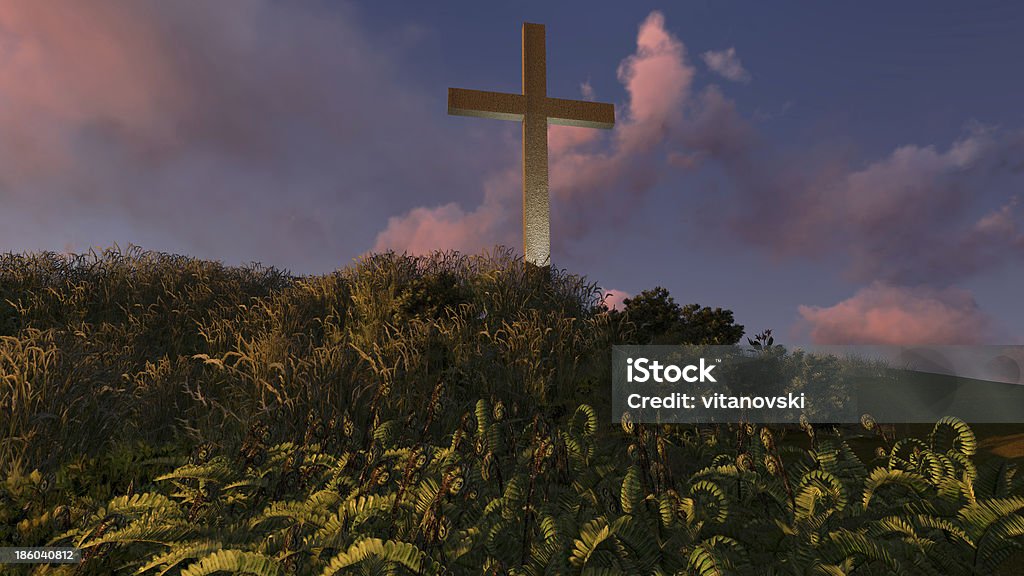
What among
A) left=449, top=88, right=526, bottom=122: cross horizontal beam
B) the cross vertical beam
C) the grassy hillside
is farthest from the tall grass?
left=449, top=88, right=526, bottom=122: cross horizontal beam

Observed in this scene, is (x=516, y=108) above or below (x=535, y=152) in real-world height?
above

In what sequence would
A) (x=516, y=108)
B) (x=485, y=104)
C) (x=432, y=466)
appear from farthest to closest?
(x=516, y=108) < (x=485, y=104) < (x=432, y=466)

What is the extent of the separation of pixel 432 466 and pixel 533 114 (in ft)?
33.1

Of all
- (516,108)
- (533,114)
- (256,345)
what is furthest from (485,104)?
(256,345)

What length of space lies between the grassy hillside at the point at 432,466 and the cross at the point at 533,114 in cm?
177

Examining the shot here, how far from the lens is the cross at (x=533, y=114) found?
12312 millimetres

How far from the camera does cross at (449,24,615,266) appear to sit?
12.3 metres

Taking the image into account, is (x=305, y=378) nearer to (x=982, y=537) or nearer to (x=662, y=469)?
(x=662, y=469)

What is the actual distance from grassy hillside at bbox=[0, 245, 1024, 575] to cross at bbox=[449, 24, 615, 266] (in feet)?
5.81

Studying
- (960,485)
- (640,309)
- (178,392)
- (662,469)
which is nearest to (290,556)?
(662,469)

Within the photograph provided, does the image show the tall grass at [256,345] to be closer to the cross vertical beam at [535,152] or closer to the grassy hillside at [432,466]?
the grassy hillside at [432,466]

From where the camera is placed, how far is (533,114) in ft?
41.8

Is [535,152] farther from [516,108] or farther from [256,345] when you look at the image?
[256,345]

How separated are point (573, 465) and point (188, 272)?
11.4 meters
